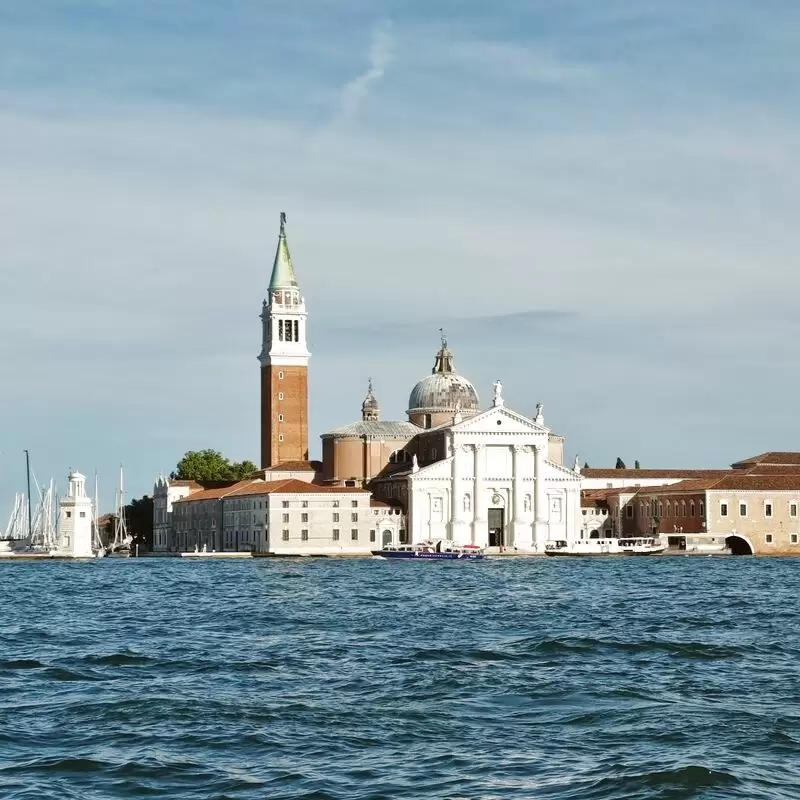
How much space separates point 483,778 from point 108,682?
774 centimetres

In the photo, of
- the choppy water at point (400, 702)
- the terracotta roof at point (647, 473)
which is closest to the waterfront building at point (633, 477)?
the terracotta roof at point (647, 473)

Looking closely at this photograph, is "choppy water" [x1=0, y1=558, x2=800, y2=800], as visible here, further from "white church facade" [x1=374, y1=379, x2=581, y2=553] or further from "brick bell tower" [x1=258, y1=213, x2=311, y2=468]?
"brick bell tower" [x1=258, y1=213, x2=311, y2=468]

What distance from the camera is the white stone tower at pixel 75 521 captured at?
294 ft

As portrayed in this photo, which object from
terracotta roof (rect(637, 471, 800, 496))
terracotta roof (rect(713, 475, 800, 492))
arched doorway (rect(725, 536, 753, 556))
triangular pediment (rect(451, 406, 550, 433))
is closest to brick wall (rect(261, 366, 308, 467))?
triangular pediment (rect(451, 406, 550, 433))

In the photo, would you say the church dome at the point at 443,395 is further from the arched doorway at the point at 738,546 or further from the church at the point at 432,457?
the arched doorway at the point at 738,546

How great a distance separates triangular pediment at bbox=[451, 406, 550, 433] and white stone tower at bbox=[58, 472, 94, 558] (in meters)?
20.7

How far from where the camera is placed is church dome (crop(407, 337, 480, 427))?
344 ft

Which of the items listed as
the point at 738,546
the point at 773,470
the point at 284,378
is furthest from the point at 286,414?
the point at 773,470

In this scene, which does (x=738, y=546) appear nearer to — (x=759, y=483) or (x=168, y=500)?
(x=759, y=483)

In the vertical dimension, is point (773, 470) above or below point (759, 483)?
above

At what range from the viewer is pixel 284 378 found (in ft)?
335

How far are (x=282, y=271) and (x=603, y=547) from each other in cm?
2752

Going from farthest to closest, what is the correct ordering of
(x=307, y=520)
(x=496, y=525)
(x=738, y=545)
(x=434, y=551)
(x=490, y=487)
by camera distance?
(x=738, y=545) → (x=496, y=525) → (x=490, y=487) → (x=307, y=520) → (x=434, y=551)

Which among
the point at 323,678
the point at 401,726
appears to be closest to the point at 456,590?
the point at 323,678
